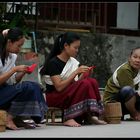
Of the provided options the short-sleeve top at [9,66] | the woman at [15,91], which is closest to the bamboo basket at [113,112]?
the woman at [15,91]

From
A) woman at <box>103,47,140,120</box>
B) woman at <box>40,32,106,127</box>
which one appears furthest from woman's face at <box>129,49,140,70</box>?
woman at <box>40,32,106,127</box>

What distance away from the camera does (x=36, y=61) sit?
9180mm

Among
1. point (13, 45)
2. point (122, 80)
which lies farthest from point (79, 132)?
point (122, 80)

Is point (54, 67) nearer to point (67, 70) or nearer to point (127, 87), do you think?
point (67, 70)

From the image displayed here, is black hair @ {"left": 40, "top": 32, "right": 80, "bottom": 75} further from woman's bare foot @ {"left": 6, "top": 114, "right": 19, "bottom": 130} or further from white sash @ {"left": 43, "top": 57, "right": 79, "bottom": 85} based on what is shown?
woman's bare foot @ {"left": 6, "top": 114, "right": 19, "bottom": 130}

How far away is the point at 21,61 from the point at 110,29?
3292mm

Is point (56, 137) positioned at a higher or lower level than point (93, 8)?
lower

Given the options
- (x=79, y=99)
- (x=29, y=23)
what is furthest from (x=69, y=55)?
(x=29, y=23)

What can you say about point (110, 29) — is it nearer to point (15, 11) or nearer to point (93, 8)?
point (93, 8)

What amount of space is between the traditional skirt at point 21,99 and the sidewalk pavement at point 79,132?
0.23 m

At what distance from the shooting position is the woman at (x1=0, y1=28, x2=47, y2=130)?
609 centimetres

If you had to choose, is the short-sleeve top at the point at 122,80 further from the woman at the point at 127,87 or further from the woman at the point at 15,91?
the woman at the point at 15,91

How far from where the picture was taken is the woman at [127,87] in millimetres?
7387

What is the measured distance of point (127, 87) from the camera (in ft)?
24.1
